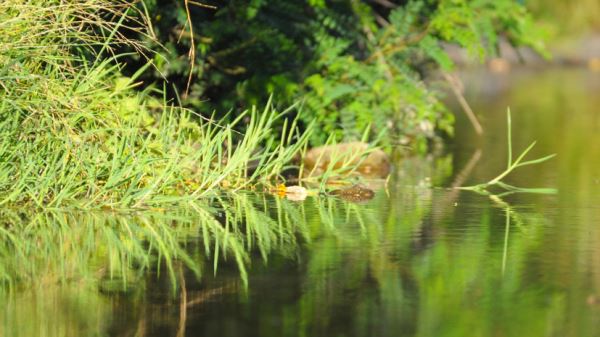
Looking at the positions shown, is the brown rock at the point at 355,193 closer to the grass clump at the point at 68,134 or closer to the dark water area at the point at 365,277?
the dark water area at the point at 365,277

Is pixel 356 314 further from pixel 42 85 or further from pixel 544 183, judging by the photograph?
pixel 544 183

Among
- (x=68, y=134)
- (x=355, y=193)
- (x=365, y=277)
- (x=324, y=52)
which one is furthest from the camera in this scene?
(x=324, y=52)

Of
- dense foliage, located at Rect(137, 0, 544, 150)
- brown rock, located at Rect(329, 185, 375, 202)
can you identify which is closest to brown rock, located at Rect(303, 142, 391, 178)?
dense foliage, located at Rect(137, 0, 544, 150)

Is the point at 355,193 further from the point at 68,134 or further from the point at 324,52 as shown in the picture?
the point at 324,52

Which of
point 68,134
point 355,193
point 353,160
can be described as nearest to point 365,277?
point 68,134

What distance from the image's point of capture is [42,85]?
843cm

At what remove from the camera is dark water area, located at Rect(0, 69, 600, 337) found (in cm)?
541

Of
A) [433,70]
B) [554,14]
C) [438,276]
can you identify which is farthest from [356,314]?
[554,14]

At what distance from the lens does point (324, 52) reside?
12516mm

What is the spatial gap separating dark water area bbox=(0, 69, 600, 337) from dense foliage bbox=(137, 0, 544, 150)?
5.74ft

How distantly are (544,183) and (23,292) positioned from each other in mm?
5714

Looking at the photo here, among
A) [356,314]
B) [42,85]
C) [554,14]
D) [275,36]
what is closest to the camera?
[356,314]

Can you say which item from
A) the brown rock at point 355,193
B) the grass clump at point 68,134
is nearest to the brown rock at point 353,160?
the brown rock at point 355,193

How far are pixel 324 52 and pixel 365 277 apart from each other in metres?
6.23
